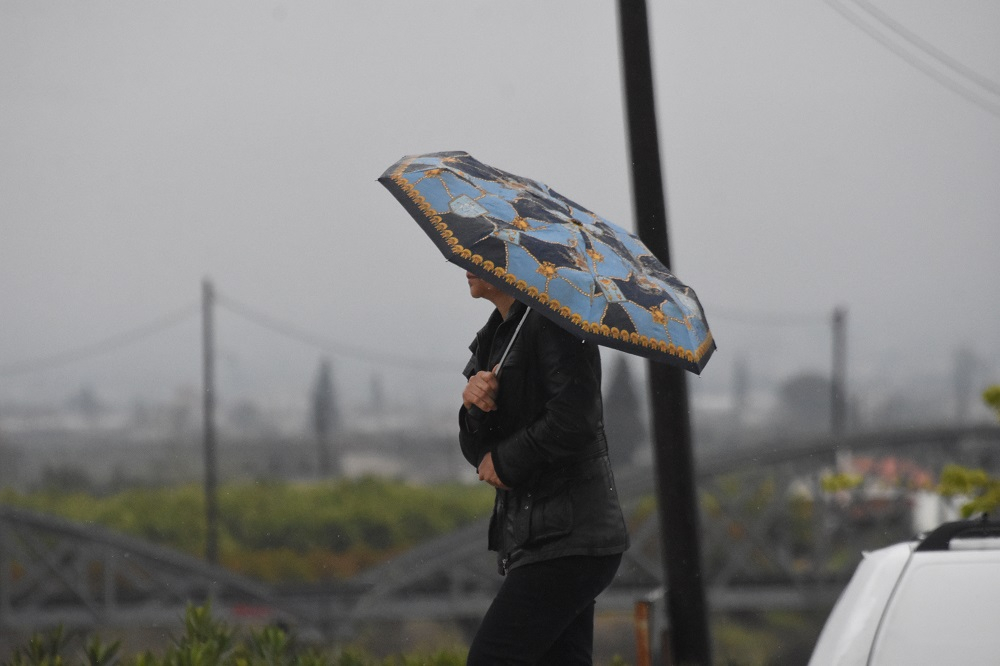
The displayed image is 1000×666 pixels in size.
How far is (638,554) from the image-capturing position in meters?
13.3

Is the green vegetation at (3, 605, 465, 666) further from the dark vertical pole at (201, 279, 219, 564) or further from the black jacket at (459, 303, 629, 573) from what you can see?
the dark vertical pole at (201, 279, 219, 564)

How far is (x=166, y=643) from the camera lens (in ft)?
15.6

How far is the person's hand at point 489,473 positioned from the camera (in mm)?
2967

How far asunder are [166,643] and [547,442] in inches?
98.9

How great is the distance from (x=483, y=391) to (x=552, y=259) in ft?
1.19

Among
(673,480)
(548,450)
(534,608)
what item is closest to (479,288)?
(548,450)

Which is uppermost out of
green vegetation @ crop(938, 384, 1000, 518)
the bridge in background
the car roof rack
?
the car roof rack

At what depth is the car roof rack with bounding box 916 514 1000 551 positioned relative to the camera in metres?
2.52

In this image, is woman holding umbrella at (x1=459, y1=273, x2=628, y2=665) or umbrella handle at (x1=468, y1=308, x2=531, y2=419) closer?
woman holding umbrella at (x1=459, y1=273, x2=628, y2=665)

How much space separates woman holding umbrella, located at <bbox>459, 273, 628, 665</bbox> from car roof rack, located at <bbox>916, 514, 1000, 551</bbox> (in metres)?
0.74

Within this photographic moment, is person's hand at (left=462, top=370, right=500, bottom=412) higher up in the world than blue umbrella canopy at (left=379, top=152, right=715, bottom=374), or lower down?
lower down

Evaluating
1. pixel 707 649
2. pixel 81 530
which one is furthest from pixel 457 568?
pixel 707 649

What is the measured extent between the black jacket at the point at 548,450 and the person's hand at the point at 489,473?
0.02 meters

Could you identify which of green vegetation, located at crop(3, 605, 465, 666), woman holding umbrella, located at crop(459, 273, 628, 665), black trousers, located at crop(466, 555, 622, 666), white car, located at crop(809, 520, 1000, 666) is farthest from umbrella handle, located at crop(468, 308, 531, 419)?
green vegetation, located at crop(3, 605, 465, 666)
